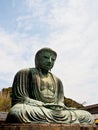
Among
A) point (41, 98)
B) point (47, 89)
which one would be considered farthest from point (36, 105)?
point (47, 89)

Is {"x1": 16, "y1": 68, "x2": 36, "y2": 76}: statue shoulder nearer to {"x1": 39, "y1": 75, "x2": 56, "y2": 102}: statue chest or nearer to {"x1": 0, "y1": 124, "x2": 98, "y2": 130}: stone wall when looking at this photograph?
{"x1": 39, "y1": 75, "x2": 56, "y2": 102}: statue chest

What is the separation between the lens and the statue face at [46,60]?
8016 millimetres

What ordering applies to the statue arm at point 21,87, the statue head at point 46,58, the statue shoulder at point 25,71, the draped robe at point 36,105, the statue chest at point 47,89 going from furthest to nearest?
the statue head at point 46,58, the statue shoulder at point 25,71, the statue chest at point 47,89, the statue arm at point 21,87, the draped robe at point 36,105

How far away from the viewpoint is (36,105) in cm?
697

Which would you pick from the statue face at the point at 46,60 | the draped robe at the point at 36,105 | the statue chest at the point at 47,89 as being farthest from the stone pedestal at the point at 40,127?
the statue face at the point at 46,60

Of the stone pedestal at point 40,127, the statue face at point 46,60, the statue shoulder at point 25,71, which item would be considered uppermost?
the statue face at point 46,60

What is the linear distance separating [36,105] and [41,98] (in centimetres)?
60

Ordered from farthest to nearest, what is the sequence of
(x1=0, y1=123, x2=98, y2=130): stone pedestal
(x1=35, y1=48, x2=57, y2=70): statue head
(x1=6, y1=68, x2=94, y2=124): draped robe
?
(x1=35, y1=48, x2=57, y2=70): statue head < (x1=6, y1=68, x2=94, y2=124): draped robe < (x1=0, y1=123, x2=98, y2=130): stone pedestal

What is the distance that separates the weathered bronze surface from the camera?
6.68m

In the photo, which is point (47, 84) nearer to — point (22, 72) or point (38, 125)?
point (22, 72)

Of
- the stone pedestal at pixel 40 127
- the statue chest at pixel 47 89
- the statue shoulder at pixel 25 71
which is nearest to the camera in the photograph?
the stone pedestal at pixel 40 127

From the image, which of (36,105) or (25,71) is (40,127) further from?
(25,71)

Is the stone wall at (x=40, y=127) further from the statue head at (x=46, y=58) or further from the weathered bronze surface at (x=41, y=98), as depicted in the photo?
the statue head at (x=46, y=58)

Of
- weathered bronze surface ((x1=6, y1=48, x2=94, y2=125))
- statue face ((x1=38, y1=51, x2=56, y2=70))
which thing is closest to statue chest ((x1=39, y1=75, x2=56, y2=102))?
weathered bronze surface ((x1=6, y1=48, x2=94, y2=125))
